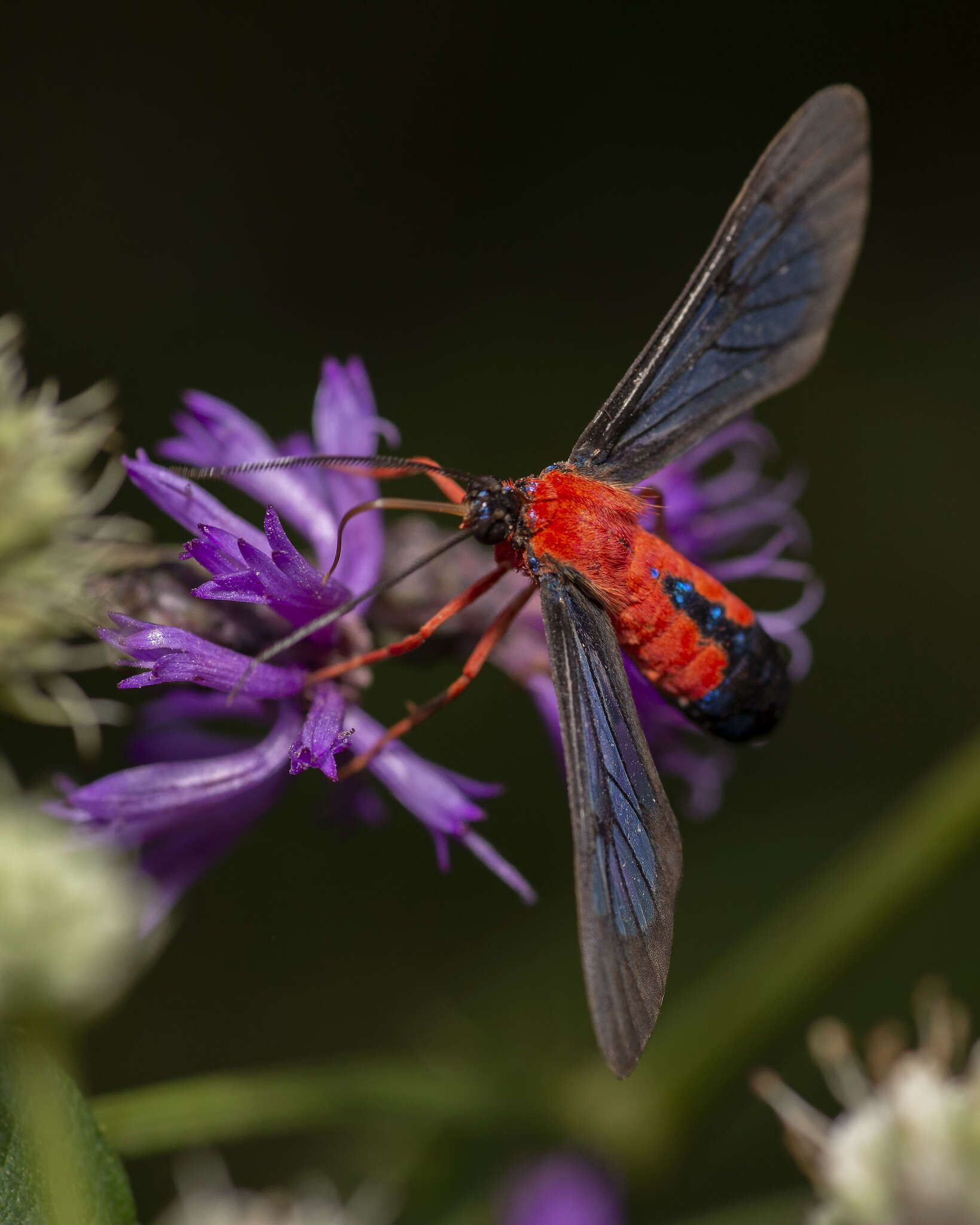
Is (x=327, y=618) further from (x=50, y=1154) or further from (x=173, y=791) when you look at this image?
(x=50, y=1154)

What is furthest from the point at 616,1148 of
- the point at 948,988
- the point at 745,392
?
the point at 745,392

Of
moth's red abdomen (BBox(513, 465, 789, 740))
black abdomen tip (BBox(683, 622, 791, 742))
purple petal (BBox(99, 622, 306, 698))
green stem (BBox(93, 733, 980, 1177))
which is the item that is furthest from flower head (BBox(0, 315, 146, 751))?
black abdomen tip (BBox(683, 622, 791, 742))

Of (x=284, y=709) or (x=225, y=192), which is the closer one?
(x=284, y=709)

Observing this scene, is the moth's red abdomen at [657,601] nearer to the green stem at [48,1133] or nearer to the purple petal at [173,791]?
the purple petal at [173,791]

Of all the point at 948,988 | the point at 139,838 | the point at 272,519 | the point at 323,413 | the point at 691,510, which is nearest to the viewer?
the point at 272,519

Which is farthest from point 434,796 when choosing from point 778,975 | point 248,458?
point 778,975

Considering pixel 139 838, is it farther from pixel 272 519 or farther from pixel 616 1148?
pixel 616 1148
